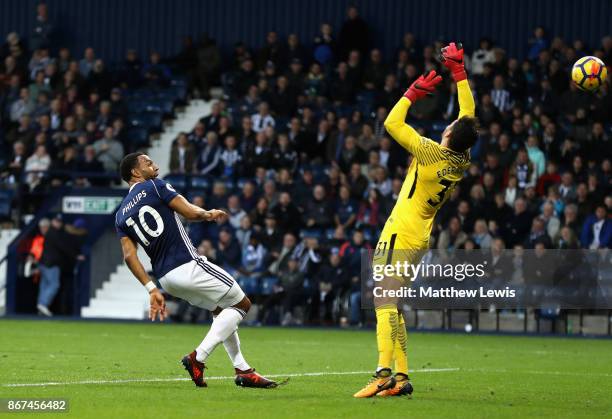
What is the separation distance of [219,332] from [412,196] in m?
2.11

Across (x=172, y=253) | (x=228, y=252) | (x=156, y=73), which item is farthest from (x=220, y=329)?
(x=156, y=73)

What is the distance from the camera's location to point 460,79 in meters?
11.5

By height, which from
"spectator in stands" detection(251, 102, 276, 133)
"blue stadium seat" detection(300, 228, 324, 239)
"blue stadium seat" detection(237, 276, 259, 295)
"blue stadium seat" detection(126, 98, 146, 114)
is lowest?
"blue stadium seat" detection(237, 276, 259, 295)

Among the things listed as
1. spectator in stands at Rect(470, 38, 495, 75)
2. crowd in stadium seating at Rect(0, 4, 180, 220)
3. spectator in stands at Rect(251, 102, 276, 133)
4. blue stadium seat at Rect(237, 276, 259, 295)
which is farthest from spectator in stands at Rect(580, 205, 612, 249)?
crowd in stadium seating at Rect(0, 4, 180, 220)

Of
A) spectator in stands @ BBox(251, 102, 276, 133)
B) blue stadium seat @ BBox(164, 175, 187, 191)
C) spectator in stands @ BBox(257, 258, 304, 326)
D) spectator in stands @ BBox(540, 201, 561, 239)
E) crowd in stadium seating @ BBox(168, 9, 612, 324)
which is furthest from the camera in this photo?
spectator in stands @ BBox(251, 102, 276, 133)

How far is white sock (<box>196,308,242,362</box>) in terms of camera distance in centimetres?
1152

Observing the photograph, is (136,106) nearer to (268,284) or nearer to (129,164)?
(268,284)

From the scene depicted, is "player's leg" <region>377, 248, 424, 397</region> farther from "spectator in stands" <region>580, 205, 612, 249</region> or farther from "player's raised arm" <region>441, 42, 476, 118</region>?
"spectator in stands" <region>580, 205, 612, 249</region>

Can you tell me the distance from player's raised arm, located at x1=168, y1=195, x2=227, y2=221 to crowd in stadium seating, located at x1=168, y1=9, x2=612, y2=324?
12.6m

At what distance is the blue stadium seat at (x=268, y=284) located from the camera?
83.3 feet

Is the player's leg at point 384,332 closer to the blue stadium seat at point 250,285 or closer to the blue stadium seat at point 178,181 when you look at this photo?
the blue stadium seat at point 250,285

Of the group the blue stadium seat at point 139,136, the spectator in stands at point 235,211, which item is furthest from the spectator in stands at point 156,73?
the spectator in stands at point 235,211

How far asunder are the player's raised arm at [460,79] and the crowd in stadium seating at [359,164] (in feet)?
39.0

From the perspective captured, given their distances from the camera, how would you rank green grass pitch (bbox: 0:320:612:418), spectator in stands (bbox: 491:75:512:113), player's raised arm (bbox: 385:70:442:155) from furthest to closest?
spectator in stands (bbox: 491:75:512:113) < player's raised arm (bbox: 385:70:442:155) < green grass pitch (bbox: 0:320:612:418)
